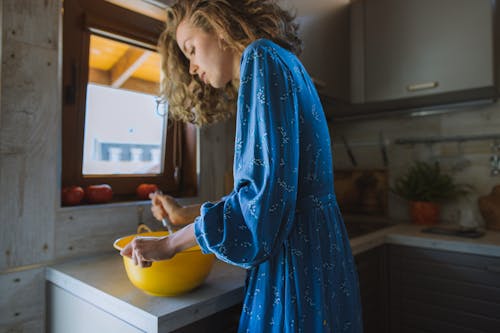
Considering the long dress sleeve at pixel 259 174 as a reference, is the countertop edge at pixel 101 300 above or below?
below

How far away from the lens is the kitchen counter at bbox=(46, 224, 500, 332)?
709mm

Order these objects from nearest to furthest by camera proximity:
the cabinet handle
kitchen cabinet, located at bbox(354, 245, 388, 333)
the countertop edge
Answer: the countertop edge
kitchen cabinet, located at bbox(354, 245, 388, 333)
the cabinet handle

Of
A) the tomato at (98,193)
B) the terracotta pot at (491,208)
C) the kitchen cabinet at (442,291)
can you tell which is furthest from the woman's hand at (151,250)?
the terracotta pot at (491,208)

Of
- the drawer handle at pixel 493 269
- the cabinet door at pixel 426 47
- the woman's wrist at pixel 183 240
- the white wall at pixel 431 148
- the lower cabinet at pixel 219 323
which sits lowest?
the drawer handle at pixel 493 269

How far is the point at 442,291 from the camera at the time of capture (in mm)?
1481

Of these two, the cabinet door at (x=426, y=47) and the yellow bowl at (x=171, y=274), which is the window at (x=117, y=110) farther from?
the cabinet door at (x=426, y=47)

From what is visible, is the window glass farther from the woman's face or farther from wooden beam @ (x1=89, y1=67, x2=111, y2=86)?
the woman's face

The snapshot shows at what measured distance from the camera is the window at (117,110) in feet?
3.90

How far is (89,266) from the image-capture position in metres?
1.01

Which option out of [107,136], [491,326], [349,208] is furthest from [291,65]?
[349,208]

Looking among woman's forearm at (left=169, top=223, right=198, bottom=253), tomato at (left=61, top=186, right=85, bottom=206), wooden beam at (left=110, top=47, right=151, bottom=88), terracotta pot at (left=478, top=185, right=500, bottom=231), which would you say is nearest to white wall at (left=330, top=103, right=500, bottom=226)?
terracotta pot at (left=478, top=185, right=500, bottom=231)

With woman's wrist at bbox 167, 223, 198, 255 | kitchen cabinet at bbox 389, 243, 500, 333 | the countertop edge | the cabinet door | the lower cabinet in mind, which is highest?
the cabinet door

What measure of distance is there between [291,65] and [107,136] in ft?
2.93

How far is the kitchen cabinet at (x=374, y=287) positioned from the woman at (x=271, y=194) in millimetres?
721
